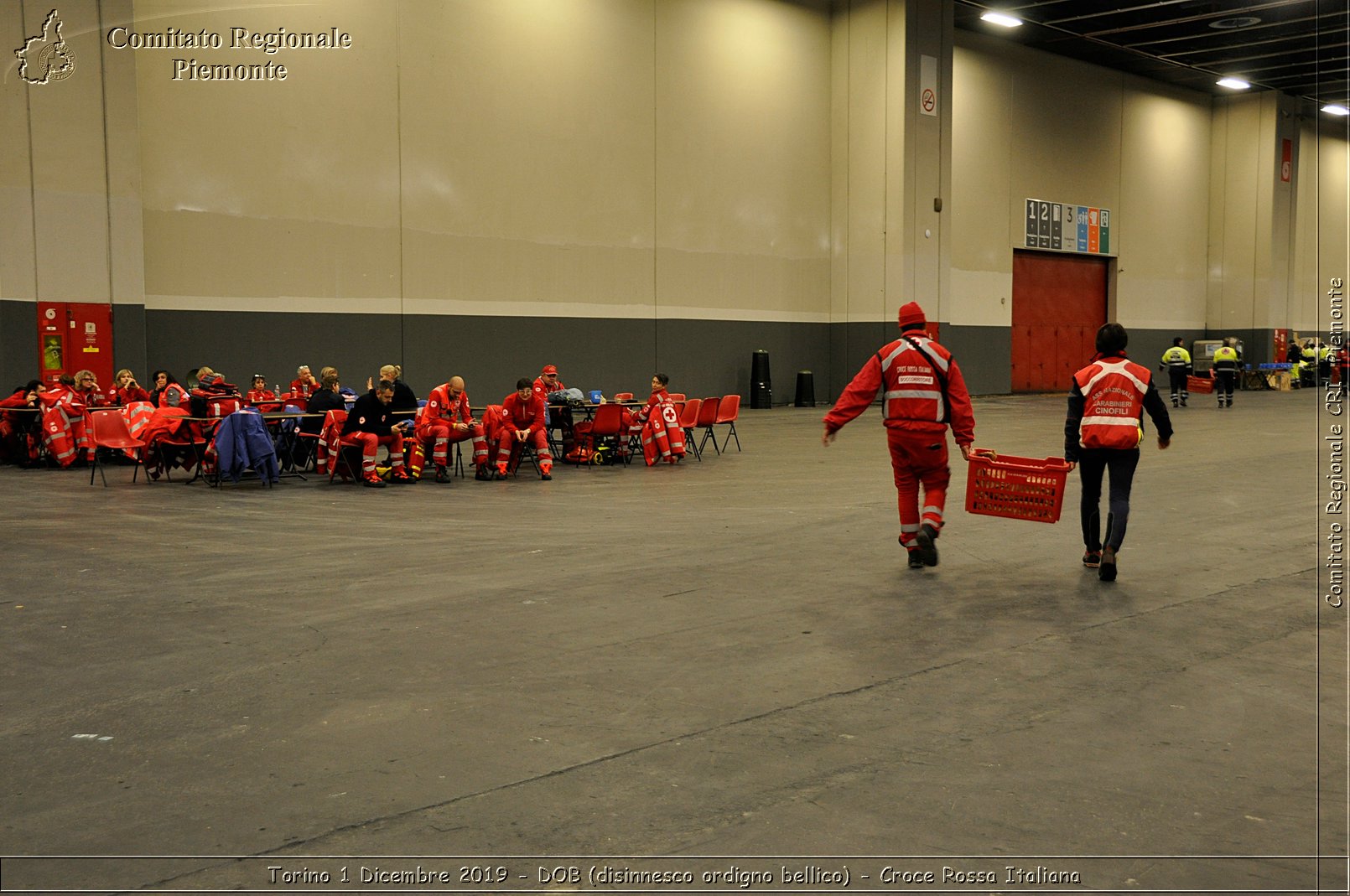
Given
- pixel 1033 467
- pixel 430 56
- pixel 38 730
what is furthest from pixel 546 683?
pixel 430 56

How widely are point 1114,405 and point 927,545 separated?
5.11 ft

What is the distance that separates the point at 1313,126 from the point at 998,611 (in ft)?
138

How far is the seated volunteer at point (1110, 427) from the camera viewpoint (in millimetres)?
7812

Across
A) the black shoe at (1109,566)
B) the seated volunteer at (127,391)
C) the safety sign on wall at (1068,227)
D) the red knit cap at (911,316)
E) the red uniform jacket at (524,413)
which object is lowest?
the black shoe at (1109,566)

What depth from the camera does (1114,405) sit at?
785 centimetres

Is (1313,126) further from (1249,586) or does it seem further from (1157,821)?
(1157,821)

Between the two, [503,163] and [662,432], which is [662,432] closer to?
[662,432]

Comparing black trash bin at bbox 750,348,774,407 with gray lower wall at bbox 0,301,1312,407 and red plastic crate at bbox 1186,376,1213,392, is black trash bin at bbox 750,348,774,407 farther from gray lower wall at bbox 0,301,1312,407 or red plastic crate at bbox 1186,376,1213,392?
red plastic crate at bbox 1186,376,1213,392

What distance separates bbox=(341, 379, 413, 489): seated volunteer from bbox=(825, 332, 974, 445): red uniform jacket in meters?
6.81

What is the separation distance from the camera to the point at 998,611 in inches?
275

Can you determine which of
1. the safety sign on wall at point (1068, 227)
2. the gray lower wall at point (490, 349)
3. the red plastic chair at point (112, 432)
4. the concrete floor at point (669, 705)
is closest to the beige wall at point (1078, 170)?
the safety sign on wall at point (1068, 227)

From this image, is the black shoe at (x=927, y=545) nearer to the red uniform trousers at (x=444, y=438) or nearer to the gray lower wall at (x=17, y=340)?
the red uniform trousers at (x=444, y=438)

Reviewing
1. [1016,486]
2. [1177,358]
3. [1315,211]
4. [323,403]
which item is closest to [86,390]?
[323,403]

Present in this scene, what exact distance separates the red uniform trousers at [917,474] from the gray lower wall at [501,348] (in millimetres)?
14414
